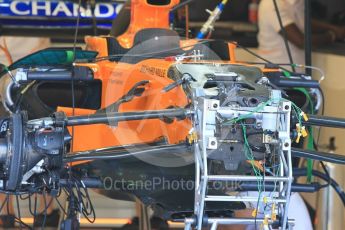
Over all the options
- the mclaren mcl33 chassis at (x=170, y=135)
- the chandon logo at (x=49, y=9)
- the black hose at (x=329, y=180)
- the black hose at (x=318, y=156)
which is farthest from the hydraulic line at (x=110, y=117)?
the chandon logo at (x=49, y=9)

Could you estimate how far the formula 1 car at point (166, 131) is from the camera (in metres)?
1.61

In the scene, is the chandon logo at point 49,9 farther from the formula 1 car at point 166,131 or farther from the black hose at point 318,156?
the black hose at point 318,156

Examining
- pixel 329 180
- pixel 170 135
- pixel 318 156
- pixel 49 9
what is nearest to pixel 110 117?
pixel 170 135

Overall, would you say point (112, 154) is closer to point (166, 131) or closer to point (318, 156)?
point (166, 131)

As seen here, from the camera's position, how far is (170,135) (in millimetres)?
1904

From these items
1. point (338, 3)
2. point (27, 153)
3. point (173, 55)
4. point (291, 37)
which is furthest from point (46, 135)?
point (338, 3)

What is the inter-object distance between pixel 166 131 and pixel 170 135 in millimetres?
39

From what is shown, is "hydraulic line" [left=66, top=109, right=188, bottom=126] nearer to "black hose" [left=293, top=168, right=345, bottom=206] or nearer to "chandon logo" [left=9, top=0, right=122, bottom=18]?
"black hose" [left=293, top=168, right=345, bottom=206]

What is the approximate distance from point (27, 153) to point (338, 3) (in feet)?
13.2

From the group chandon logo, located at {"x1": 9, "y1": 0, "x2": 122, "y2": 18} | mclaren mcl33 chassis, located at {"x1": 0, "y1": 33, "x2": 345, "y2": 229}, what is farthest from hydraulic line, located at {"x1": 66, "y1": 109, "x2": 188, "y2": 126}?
chandon logo, located at {"x1": 9, "y1": 0, "x2": 122, "y2": 18}

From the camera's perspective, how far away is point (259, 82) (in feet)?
5.87

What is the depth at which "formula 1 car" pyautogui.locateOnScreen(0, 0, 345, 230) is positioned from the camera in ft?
5.27

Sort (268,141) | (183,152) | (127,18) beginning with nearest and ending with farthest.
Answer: (268,141) < (183,152) < (127,18)

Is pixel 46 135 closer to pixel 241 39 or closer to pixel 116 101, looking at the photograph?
pixel 116 101
